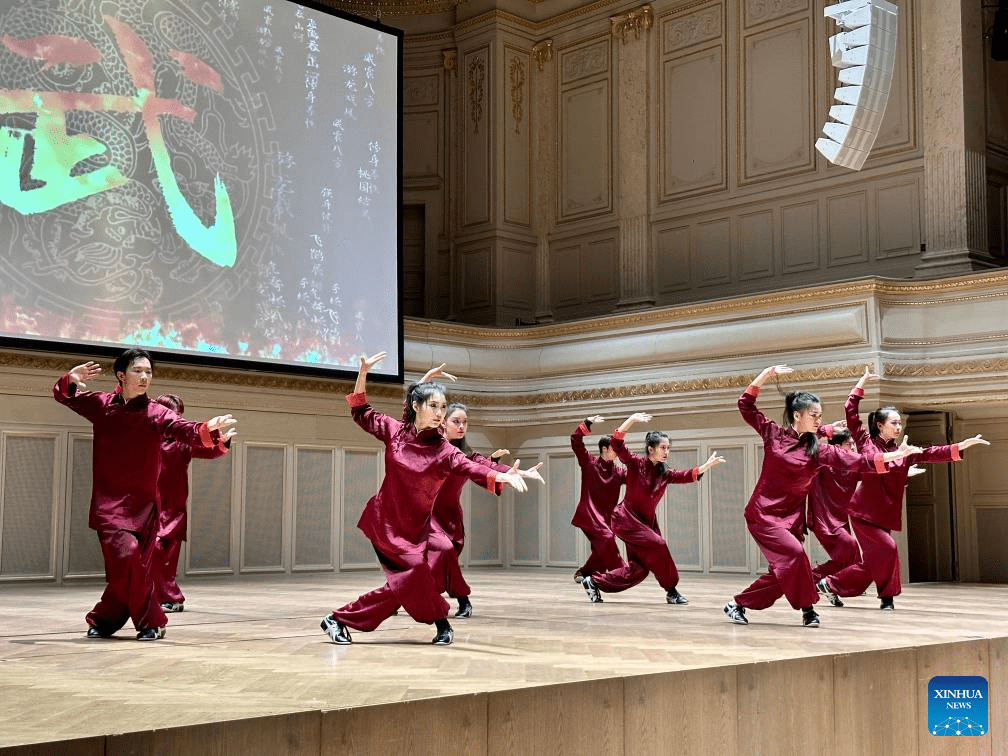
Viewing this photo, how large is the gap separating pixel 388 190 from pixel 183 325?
112 inches

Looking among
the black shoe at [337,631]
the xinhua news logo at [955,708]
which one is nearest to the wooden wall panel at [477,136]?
the black shoe at [337,631]

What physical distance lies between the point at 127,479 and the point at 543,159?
10.2 metres

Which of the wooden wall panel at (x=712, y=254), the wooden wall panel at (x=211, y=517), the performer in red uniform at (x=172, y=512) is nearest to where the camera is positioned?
the performer in red uniform at (x=172, y=512)

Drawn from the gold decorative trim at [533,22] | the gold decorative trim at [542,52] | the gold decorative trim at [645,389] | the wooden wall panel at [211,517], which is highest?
the gold decorative trim at [533,22]

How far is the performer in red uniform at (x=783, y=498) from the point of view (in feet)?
21.3

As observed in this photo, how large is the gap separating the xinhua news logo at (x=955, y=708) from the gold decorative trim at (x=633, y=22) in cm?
1046

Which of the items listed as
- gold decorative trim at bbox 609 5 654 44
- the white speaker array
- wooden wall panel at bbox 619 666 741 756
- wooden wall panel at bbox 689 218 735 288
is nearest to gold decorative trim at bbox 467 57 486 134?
gold decorative trim at bbox 609 5 654 44

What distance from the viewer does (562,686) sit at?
377 cm

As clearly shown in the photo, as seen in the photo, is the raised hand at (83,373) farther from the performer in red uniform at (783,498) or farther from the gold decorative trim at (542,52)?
the gold decorative trim at (542,52)

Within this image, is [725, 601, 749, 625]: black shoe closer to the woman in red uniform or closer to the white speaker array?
the woman in red uniform

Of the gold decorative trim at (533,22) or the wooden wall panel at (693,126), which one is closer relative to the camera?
the wooden wall panel at (693,126)

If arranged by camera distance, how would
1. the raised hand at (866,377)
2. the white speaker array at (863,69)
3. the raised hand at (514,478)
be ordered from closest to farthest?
the raised hand at (514,478)
the white speaker array at (863,69)
the raised hand at (866,377)

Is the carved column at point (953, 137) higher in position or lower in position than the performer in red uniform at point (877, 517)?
higher

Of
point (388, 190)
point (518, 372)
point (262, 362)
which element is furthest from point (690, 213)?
point (262, 362)
